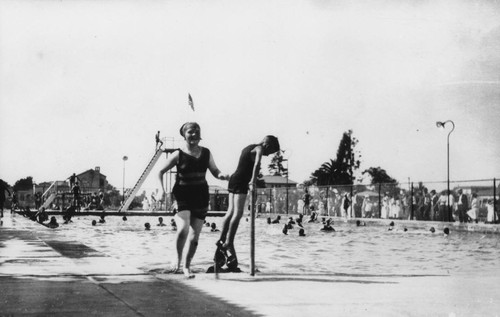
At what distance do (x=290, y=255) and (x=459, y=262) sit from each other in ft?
8.71

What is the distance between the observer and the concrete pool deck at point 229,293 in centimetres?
493

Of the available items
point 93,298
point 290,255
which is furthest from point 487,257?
point 93,298

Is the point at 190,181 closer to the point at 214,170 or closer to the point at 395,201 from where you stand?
the point at 214,170

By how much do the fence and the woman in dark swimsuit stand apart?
19.2 meters

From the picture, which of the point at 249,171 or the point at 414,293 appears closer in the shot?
the point at 414,293

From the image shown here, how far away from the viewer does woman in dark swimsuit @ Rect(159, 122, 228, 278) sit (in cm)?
688

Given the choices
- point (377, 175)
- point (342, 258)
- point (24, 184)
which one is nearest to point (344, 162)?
point (377, 175)

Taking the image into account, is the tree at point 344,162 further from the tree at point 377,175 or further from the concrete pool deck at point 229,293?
the concrete pool deck at point 229,293

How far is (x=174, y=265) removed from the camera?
7359mm

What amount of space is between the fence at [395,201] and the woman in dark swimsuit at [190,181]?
19.2 m

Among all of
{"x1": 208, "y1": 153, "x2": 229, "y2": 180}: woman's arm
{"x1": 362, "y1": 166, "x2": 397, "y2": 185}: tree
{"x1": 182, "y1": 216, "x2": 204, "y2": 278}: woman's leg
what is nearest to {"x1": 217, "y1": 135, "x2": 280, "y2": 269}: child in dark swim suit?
{"x1": 208, "y1": 153, "x2": 229, "y2": 180}: woman's arm

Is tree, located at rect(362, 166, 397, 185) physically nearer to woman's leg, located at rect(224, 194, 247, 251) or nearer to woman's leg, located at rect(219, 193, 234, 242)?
woman's leg, located at rect(219, 193, 234, 242)

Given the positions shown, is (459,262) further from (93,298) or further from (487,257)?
(93,298)

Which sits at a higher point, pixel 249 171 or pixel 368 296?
pixel 249 171
